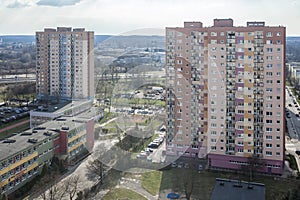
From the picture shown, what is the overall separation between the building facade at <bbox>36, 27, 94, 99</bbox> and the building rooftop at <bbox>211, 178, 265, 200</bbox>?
588 cm

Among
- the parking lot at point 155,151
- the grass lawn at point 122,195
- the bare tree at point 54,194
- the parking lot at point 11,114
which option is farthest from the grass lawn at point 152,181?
the parking lot at point 11,114

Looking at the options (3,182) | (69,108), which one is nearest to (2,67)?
(69,108)

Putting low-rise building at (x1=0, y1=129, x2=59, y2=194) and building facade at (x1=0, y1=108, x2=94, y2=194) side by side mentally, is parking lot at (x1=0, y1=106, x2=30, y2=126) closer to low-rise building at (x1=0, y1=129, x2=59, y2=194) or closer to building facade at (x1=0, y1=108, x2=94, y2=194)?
building facade at (x1=0, y1=108, x2=94, y2=194)

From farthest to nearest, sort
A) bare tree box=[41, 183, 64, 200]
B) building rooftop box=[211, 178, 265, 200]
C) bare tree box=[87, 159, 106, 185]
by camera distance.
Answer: bare tree box=[87, 159, 106, 185] < bare tree box=[41, 183, 64, 200] < building rooftop box=[211, 178, 265, 200]

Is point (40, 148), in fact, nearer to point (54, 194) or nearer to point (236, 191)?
point (54, 194)

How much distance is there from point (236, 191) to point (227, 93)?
1.61 metres

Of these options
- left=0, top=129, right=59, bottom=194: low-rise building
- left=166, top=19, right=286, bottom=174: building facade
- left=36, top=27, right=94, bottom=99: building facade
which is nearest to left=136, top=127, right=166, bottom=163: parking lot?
left=166, top=19, right=286, bottom=174: building facade

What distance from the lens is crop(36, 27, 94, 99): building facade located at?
929 centimetres

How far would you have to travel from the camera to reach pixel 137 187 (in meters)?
4.10

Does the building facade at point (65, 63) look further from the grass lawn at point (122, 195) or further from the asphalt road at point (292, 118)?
the grass lawn at point (122, 195)

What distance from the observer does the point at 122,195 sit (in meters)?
3.88

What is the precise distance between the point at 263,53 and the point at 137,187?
2.40m

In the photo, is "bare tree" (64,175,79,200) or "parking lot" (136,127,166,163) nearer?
"bare tree" (64,175,79,200)

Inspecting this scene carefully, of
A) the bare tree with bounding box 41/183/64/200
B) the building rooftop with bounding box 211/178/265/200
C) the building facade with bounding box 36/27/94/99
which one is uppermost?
the building facade with bounding box 36/27/94/99
